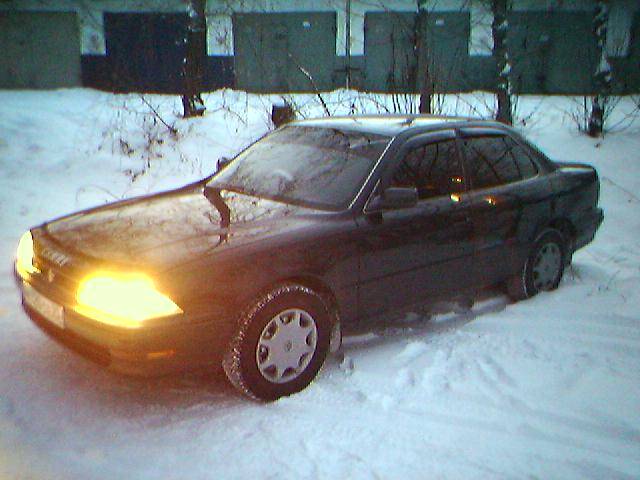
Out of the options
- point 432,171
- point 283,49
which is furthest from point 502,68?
point 283,49

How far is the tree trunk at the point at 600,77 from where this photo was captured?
10.7m

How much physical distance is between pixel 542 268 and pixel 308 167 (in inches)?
90.3

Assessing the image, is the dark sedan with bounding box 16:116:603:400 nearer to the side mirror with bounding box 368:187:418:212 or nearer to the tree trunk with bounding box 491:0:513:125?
the side mirror with bounding box 368:187:418:212

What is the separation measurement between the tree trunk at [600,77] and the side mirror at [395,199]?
27.8 ft

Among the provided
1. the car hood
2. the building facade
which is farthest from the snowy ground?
the building facade

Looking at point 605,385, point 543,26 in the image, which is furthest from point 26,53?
point 605,385

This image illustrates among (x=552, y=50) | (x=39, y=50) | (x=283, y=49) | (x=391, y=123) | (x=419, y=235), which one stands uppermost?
(x=552, y=50)

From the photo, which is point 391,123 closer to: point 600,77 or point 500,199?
point 500,199

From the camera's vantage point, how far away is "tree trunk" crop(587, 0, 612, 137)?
421 inches

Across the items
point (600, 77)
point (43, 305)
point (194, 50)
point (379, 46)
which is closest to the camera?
point (43, 305)

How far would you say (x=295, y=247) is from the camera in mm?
3336

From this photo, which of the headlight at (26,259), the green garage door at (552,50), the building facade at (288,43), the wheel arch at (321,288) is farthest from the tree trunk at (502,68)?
the headlight at (26,259)

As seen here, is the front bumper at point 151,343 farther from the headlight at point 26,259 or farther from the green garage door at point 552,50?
the green garage door at point 552,50

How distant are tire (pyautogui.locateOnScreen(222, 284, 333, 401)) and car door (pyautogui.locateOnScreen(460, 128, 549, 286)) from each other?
4.89 ft
